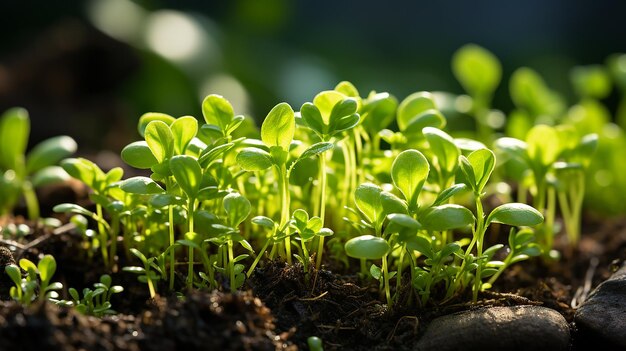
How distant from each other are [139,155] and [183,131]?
0.27 feet

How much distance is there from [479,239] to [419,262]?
22 cm

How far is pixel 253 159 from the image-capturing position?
1052 millimetres

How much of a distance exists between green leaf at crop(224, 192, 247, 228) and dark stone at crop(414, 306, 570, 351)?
1.09ft

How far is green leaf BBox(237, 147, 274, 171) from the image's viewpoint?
105 centimetres

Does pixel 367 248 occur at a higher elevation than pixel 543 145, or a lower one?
lower

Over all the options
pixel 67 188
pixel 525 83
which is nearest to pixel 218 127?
pixel 67 188

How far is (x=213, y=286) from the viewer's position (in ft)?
3.66

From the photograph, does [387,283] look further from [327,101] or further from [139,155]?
[139,155]

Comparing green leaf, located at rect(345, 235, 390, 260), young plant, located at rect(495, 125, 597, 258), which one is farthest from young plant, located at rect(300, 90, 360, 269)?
young plant, located at rect(495, 125, 597, 258)

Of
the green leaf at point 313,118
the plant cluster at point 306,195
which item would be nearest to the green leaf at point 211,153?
the plant cluster at point 306,195

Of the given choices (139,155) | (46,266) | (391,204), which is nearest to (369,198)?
(391,204)

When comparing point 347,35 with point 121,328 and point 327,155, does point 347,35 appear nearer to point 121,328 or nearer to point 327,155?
point 327,155

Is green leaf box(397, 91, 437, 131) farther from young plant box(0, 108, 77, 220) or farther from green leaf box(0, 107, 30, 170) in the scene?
green leaf box(0, 107, 30, 170)

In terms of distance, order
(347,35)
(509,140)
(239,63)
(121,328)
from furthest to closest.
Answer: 1. (347,35)
2. (239,63)
3. (509,140)
4. (121,328)
